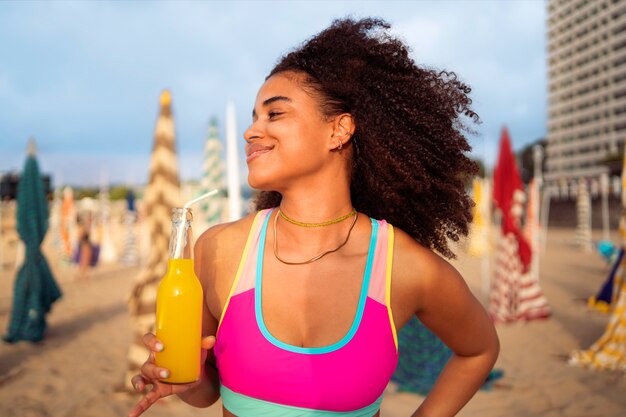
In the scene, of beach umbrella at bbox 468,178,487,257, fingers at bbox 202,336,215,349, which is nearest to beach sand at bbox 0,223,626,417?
fingers at bbox 202,336,215,349

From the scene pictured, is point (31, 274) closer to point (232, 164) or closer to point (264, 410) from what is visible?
point (232, 164)

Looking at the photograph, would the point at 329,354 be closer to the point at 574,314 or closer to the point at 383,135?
the point at 383,135

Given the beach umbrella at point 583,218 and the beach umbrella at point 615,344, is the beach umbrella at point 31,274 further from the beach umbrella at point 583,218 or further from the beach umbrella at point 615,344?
the beach umbrella at point 583,218

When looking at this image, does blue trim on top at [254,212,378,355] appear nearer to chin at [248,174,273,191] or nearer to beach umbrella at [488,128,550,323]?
chin at [248,174,273,191]

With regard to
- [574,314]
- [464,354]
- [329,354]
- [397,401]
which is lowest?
[574,314]

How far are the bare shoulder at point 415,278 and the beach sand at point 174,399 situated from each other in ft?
1.74

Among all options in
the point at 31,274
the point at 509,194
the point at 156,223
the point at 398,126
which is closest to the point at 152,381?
the point at 398,126

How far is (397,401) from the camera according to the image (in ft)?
15.5

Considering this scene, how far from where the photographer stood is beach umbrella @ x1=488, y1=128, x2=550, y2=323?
7.99 metres

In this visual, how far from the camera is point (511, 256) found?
803cm

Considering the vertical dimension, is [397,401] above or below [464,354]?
below

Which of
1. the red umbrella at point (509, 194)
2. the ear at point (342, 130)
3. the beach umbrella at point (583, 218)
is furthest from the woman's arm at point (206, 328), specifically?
the beach umbrella at point (583, 218)

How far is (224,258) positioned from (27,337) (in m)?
6.73

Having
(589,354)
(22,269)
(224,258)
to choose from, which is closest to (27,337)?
(22,269)
